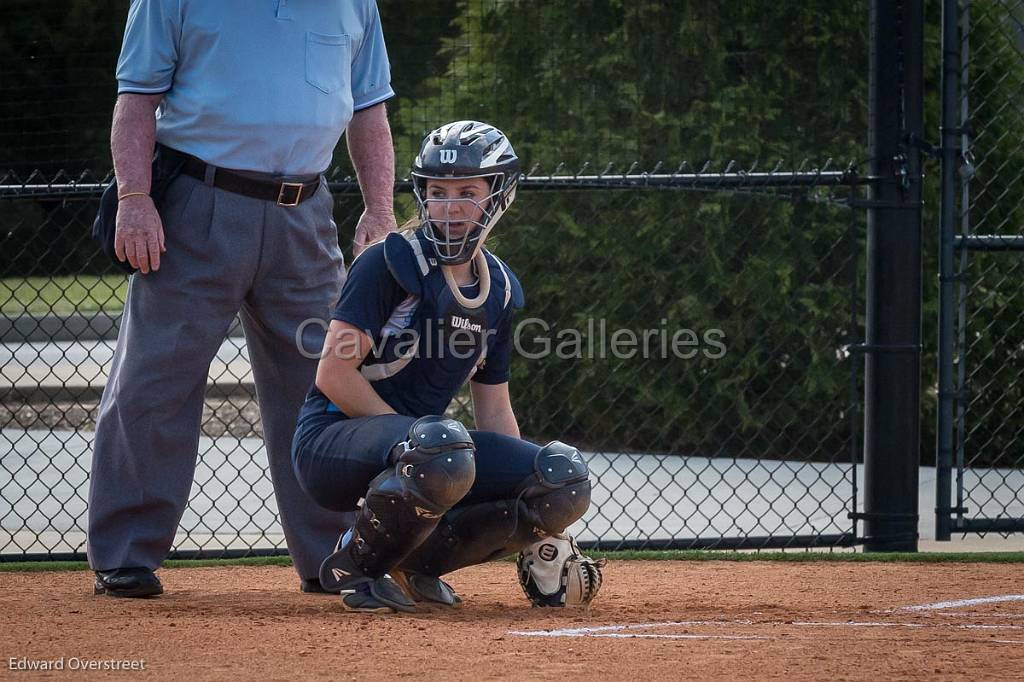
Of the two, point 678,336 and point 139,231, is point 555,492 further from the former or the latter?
point 678,336

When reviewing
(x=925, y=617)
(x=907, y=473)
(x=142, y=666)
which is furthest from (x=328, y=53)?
(x=907, y=473)

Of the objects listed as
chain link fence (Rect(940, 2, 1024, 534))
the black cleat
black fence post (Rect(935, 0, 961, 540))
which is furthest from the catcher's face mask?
chain link fence (Rect(940, 2, 1024, 534))

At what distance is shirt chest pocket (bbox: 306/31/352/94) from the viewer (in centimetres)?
410

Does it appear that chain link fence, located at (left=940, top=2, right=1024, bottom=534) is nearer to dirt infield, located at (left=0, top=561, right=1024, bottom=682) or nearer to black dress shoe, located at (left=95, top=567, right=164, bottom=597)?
dirt infield, located at (left=0, top=561, right=1024, bottom=682)

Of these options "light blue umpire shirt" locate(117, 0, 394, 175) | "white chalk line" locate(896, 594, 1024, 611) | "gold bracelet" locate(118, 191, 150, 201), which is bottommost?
"white chalk line" locate(896, 594, 1024, 611)

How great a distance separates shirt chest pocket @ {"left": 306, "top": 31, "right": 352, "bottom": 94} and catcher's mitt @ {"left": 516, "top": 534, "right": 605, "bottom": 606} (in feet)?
4.90

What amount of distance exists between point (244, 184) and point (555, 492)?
4.23 ft

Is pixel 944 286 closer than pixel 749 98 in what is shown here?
Yes

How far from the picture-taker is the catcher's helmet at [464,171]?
384cm

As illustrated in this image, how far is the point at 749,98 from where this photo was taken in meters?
7.91

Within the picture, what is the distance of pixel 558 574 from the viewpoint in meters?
3.93

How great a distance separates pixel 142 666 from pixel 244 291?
1.37 m

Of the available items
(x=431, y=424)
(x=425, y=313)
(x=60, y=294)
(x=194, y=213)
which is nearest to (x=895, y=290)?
(x=425, y=313)

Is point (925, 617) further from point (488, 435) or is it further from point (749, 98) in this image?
point (749, 98)
